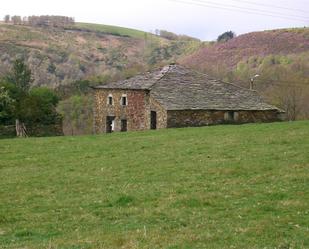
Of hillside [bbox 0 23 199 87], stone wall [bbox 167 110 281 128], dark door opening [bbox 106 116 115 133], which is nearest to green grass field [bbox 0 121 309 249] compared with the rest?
stone wall [bbox 167 110 281 128]

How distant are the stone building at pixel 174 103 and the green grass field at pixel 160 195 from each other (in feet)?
56.2

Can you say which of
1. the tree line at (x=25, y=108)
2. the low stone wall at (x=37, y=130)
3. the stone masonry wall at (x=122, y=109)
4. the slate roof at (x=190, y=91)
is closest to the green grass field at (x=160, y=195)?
the low stone wall at (x=37, y=130)

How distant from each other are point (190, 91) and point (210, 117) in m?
2.94

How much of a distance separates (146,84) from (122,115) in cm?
395

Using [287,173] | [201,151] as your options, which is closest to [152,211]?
[287,173]

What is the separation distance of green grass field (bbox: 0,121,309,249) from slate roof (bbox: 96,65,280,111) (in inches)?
698

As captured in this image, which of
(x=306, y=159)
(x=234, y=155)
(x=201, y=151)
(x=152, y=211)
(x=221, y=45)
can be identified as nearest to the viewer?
(x=152, y=211)

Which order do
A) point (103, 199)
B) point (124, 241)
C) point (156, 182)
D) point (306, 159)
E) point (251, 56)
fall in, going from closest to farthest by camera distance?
point (124, 241) < point (103, 199) < point (156, 182) < point (306, 159) < point (251, 56)

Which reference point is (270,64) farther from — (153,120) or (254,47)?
(153,120)

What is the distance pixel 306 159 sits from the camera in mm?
19172

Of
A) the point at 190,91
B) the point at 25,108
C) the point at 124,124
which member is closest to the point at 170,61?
the point at 124,124

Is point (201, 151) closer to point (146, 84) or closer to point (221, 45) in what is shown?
point (146, 84)

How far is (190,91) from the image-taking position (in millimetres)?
45656

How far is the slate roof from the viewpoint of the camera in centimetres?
4400
